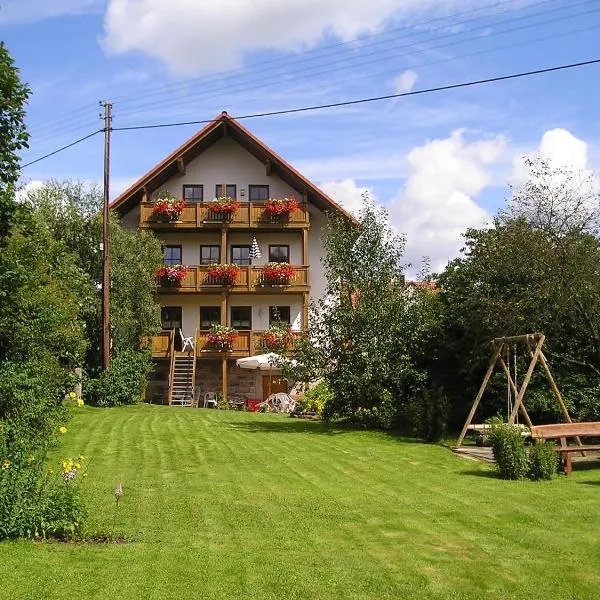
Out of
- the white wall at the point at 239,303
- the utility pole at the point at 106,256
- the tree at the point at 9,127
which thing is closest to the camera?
the tree at the point at 9,127

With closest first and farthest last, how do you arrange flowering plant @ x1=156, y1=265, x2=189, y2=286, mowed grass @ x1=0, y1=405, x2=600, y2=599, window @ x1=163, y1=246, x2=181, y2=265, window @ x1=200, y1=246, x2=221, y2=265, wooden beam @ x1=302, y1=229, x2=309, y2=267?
1. mowed grass @ x1=0, y1=405, x2=600, y2=599
2. flowering plant @ x1=156, y1=265, x2=189, y2=286
3. wooden beam @ x1=302, y1=229, x2=309, y2=267
4. window @ x1=163, y1=246, x2=181, y2=265
5. window @ x1=200, y1=246, x2=221, y2=265

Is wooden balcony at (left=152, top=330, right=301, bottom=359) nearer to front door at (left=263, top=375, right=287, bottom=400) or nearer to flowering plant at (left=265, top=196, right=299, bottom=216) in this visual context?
front door at (left=263, top=375, right=287, bottom=400)

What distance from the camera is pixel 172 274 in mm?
34750

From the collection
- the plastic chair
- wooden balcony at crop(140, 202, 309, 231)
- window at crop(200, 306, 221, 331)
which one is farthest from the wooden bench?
window at crop(200, 306, 221, 331)

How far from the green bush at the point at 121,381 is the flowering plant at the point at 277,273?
686 cm

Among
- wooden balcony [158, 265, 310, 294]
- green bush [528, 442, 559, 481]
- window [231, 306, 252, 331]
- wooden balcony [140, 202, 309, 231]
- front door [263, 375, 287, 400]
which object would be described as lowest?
green bush [528, 442, 559, 481]

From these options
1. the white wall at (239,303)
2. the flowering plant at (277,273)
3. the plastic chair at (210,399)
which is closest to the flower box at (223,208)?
the flowering plant at (277,273)

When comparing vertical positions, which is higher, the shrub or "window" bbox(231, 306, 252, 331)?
"window" bbox(231, 306, 252, 331)

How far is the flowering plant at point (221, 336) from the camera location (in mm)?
34188

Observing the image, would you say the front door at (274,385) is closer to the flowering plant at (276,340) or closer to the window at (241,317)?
the window at (241,317)

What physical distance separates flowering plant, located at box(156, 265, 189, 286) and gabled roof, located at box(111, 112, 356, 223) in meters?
3.62

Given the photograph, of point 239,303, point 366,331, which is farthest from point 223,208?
point 366,331

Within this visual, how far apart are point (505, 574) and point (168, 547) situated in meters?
3.11

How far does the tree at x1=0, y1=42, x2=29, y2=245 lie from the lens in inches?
492
